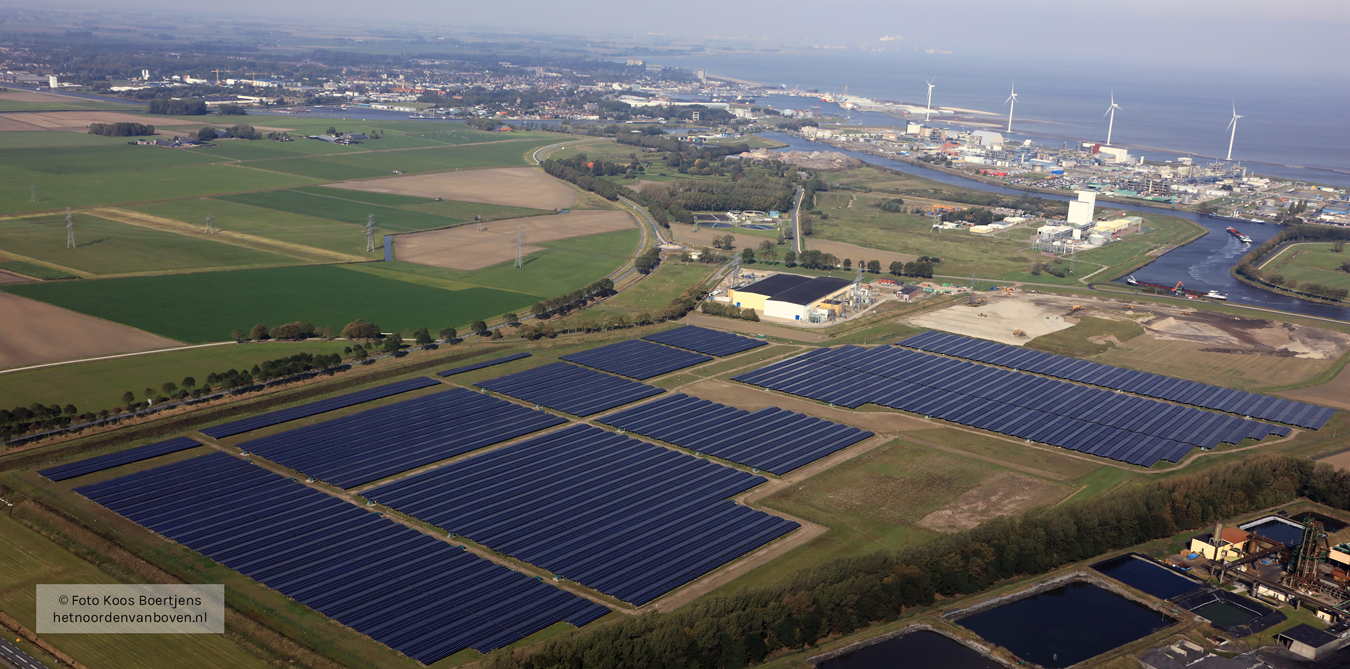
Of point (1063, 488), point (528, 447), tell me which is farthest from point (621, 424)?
point (1063, 488)

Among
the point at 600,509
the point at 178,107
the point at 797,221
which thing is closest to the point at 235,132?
the point at 178,107

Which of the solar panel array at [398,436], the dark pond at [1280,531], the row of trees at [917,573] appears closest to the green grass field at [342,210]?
the solar panel array at [398,436]

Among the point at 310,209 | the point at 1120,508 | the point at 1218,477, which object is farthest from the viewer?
the point at 310,209

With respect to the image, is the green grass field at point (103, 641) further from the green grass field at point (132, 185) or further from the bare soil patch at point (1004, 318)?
the green grass field at point (132, 185)

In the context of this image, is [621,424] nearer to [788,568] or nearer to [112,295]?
[788,568]

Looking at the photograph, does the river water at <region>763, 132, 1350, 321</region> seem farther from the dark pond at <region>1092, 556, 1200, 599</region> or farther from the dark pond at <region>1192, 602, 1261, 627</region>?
the dark pond at <region>1192, 602, 1261, 627</region>

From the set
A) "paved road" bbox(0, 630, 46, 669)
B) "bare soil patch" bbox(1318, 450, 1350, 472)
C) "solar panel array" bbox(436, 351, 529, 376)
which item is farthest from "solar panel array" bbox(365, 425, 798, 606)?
"bare soil patch" bbox(1318, 450, 1350, 472)
